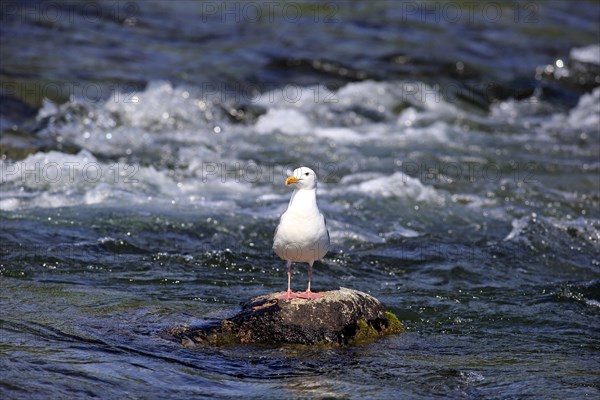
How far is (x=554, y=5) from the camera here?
72.9 ft

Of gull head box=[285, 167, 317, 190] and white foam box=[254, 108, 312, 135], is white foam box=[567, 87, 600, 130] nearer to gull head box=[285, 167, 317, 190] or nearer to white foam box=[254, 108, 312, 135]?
white foam box=[254, 108, 312, 135]

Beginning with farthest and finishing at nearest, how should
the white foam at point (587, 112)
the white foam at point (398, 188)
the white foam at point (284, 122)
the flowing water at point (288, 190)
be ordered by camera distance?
1. the white foam at point (587, 112)
2. the white foam at point (284, 122)
3. the white foam at point (398, 188)
4. the flowing water at point (288, 190)

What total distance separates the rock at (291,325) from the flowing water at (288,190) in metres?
0.12

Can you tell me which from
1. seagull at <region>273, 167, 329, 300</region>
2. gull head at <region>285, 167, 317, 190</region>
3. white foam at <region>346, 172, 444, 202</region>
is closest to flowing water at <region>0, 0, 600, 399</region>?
white foam at <region>346, 172, 444, 202</region>

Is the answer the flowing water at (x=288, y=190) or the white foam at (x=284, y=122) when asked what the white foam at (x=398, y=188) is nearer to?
the flowing water at (x=288, y=190)

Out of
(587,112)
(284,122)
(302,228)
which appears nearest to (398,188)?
(284,122)

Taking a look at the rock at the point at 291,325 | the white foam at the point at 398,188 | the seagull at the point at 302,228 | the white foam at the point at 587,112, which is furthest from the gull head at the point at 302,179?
the white foam at the point at 587,112

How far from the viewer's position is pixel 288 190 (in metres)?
10.6

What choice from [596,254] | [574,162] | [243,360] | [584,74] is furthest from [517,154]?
[243,360]

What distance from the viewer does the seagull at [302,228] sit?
596 cm

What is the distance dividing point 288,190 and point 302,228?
4633mm

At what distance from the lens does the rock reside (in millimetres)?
5930

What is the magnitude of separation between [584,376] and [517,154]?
7.28 meters

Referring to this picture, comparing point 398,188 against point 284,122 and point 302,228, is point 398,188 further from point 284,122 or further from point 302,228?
point 302,228
